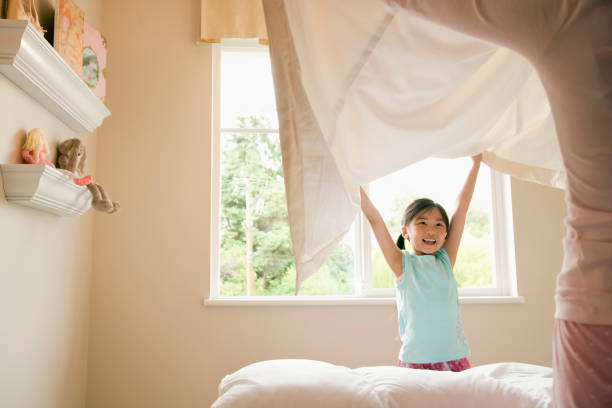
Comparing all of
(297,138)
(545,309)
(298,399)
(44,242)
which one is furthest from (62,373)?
(545,309)

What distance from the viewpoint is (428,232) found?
6.86 ft

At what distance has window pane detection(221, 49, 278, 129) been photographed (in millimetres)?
3039

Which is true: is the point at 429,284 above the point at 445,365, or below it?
above

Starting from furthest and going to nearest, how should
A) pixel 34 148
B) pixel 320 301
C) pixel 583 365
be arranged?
pixel 320 301 < pixel 34 148 < pixel 583 365

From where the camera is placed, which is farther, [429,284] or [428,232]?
[428,232]

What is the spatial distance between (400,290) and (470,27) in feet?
4.68

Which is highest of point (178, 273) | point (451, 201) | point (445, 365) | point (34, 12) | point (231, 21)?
point (231, 21)

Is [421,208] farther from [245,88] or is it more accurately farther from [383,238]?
[245,88]

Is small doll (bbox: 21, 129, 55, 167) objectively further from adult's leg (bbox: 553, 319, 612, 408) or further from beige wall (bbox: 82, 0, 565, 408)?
adult's leg (bbox: 553, 319, 612, 408)

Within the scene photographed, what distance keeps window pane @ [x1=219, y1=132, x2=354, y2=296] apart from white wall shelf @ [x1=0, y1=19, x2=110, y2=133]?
0.84 m

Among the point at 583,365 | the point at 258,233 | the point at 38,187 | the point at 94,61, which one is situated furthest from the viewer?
the point at 258,233

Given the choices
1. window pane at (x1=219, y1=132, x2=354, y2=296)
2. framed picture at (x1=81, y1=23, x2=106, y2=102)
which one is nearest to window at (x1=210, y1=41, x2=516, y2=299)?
window pane at (x1=219, y1=132, x2=354, y2=296)

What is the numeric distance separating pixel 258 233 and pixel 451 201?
119cm

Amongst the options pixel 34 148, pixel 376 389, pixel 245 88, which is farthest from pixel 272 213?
pixel 376 389
